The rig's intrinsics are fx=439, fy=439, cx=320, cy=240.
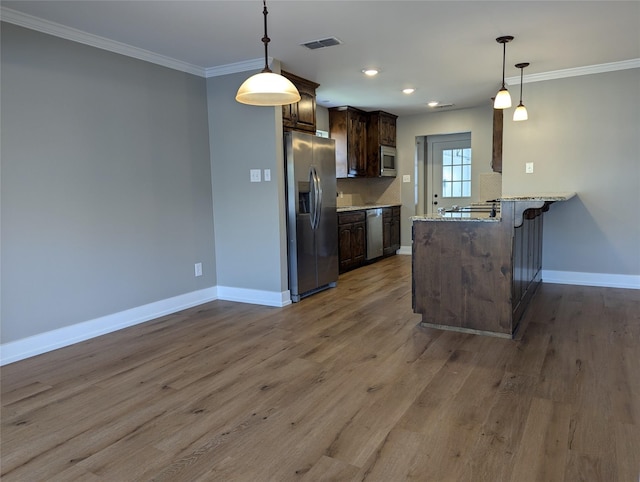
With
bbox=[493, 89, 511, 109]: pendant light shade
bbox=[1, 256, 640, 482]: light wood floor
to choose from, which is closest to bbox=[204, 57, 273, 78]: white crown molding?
bbox=[493, 89, 511, 109]: pendant light shade

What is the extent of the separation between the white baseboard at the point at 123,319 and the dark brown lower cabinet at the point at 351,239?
168 cm

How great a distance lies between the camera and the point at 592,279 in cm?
498

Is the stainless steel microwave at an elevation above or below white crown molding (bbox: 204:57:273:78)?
below

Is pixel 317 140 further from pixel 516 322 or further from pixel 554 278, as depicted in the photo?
pixel 554 278

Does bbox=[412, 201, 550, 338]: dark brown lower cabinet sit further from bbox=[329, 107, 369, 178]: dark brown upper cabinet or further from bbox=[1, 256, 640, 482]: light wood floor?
bbox=[329, 107, 369, 178]: dark brown upper cabinet

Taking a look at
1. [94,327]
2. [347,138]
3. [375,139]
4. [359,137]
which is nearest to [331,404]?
[94,327]

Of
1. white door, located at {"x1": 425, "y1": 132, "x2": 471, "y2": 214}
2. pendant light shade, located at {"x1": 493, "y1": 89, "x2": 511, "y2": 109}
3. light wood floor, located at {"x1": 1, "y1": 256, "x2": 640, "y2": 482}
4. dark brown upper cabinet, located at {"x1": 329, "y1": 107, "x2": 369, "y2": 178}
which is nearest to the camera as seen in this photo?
light wood floor, located at {"x1": 1, "y1": 256, "x2": 640, "y2": 482}

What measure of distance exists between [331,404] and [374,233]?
181 inches

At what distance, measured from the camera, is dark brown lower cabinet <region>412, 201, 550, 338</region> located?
3.27m

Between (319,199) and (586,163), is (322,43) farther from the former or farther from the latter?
(586,163)

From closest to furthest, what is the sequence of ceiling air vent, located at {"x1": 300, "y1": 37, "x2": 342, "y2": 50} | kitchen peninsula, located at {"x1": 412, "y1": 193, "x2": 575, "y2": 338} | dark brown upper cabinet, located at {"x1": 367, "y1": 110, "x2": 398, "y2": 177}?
1. kitchen peninsula, located at {"x1": 412, "y1": 193, "x2": 575, "y2": 338}
2. ceiling air vent, located at {"x1": 300, "y1": 37, "x2": 342, "y2": 50}
3. dark brown upper cabinet, located at {"x1": 367, "y1": 110, "x2": 398, "y2": 177}

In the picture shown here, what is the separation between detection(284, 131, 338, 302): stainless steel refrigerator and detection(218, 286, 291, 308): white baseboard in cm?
17

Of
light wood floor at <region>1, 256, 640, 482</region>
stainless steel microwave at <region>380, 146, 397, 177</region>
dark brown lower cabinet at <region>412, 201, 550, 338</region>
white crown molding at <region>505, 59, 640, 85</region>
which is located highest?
white crown molding at <region>505, 59, 640, 85</region>

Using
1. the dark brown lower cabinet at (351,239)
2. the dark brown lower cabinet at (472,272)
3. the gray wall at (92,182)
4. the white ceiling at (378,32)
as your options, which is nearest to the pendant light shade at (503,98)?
the white ceiling at (378,32)
